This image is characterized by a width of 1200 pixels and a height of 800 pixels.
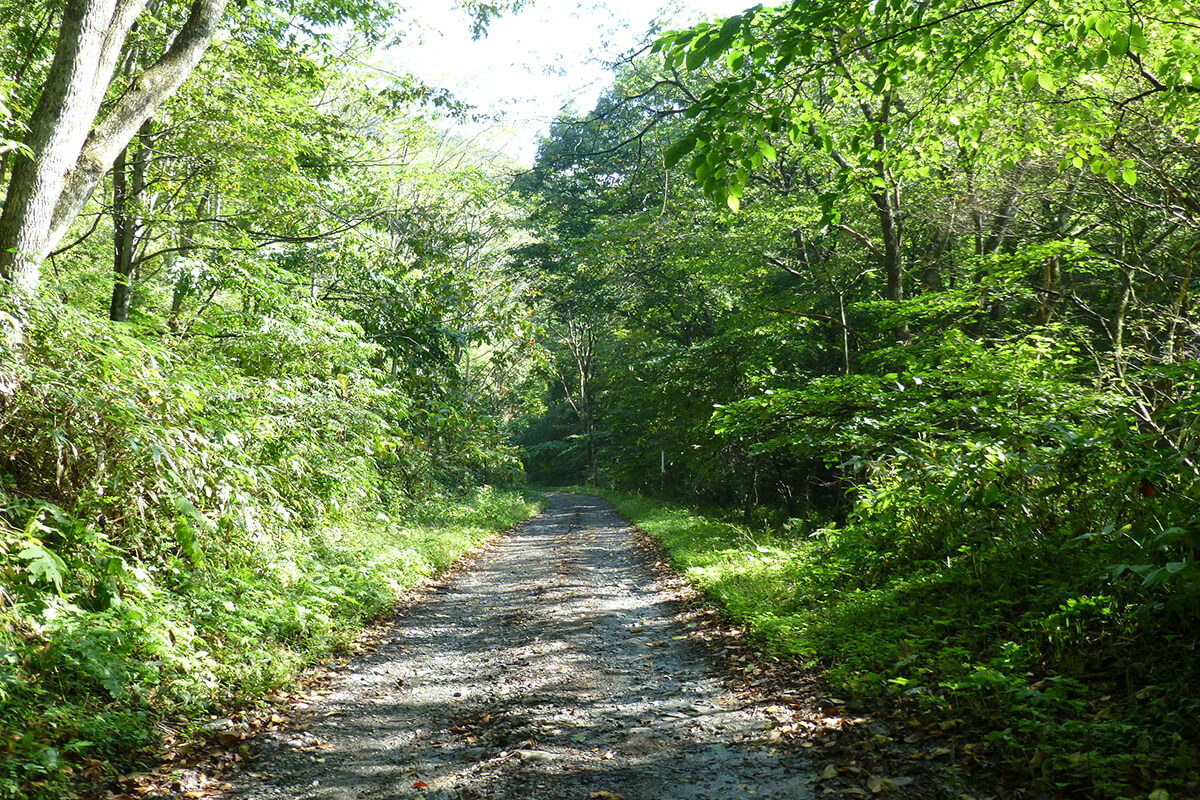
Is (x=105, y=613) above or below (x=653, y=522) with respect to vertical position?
above

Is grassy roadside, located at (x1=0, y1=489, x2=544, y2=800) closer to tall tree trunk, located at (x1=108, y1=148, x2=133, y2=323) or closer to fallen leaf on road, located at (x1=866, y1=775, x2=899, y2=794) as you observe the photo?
fallen leaf on road, located at (x1=866, y1=775, x2=899, y2=794)

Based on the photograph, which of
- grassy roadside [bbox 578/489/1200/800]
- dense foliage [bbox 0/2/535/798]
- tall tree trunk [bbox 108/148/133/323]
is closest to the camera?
grassy roadside [bbox 578/489/1200/800]

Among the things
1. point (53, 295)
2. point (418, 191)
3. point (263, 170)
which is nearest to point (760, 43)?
point (53, 295)

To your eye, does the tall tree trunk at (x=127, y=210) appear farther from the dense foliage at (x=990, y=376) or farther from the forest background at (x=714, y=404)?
the dense foliage at (x=990, y=376)

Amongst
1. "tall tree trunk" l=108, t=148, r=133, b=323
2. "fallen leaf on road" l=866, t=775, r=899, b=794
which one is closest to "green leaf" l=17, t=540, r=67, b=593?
"fallen leaf on road" l=866, t=775, r=899, b=794

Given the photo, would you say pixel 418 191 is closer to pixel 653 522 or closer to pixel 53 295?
pixel 653 522

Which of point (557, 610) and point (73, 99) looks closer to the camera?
point (73, 99)

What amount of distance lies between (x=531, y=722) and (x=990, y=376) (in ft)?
17.7

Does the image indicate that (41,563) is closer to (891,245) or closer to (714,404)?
(714,404)

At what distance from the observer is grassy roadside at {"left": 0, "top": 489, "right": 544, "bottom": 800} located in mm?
3223

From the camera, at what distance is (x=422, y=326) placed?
Answer: 11.7m

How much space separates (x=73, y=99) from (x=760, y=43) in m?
5.34

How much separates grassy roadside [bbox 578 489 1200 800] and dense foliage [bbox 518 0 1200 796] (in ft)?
0.06

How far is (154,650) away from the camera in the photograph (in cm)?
402
